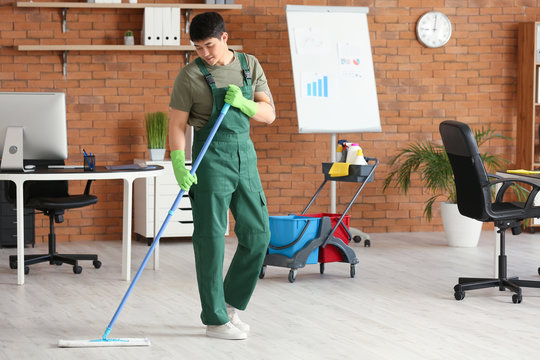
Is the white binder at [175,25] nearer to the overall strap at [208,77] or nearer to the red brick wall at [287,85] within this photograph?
the red brick wall at [287,85]

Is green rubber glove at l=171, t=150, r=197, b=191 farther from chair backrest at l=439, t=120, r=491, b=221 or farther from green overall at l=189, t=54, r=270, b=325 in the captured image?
chair backrest at l=439, t=120, r=491, b=221

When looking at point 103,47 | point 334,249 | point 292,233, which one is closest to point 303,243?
point 292,233

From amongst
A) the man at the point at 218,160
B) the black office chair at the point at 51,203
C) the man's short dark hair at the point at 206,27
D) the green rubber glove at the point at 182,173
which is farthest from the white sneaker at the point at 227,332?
the black office chair at the point at 51,203

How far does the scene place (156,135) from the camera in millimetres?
6805

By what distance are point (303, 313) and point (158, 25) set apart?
3362 mm

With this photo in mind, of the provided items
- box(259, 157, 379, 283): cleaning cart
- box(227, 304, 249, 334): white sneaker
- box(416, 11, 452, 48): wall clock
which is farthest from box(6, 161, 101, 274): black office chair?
box(416, 11, 452, 48): wall clock

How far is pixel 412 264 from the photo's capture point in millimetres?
5910

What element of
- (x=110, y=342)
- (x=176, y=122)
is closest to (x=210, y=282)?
(x=110, y=342)

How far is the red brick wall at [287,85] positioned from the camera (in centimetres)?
696

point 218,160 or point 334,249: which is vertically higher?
point 218,160

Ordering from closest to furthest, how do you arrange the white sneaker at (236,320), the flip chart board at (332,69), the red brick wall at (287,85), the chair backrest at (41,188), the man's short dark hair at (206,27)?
the man's short dark hair at (206,27) → the white sneaker at (236,320) → the chair backrest at (41,188) → the flip chart board at (332,69) → the red brick wall at (287,85)

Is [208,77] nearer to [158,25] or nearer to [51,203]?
[51,203]

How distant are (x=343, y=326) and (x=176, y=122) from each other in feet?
4.26

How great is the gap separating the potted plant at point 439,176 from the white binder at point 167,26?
2.19 meters
